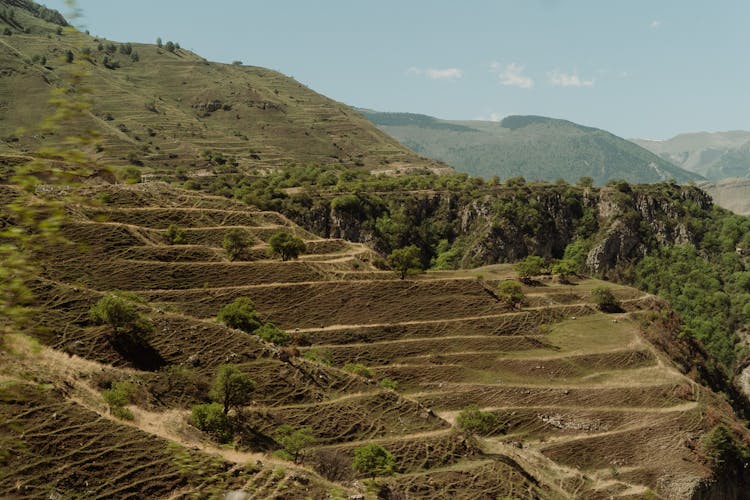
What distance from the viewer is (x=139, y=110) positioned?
627ft

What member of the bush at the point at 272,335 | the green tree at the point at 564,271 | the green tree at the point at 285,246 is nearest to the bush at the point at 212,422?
the bush at the point at 272,335

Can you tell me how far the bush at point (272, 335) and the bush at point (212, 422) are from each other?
1490cm

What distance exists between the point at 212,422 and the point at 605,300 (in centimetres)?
5615

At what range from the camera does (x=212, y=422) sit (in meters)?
34.9

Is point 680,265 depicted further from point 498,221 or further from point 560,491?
point 560,491

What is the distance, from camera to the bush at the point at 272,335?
168ft

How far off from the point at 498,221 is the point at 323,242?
2692 inches

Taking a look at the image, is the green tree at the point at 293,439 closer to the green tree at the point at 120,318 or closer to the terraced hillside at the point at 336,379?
the terraced hillside at the point at 336,379

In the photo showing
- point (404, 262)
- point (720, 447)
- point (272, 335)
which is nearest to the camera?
point (272, 335)

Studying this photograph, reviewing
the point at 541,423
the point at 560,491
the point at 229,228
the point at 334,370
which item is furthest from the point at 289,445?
the point at 229,228

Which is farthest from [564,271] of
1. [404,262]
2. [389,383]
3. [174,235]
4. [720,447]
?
[174,235]

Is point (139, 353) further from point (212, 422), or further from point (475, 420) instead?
point (475, 420)

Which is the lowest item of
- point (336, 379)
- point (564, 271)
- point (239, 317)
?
point (336, 379)

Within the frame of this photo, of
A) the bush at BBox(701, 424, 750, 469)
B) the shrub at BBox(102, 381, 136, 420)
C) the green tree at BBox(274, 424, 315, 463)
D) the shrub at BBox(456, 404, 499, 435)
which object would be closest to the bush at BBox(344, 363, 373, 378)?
the shrub at BBox(456, 404, 499, 435)
